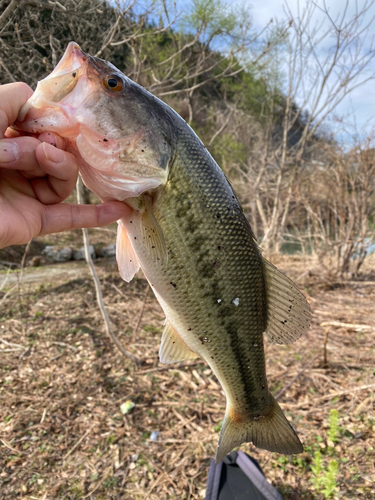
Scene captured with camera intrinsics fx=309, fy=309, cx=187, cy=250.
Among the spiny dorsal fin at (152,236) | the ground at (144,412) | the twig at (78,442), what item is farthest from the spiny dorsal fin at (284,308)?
the twig at (78,442)

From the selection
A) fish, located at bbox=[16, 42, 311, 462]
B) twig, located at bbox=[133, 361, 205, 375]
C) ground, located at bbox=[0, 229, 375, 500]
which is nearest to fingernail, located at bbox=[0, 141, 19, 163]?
fish, located at bbox=[16, 42, 311, 462]

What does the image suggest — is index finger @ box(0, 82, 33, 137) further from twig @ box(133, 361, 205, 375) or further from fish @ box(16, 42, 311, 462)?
twig @ box(133, 361, 205, 375)

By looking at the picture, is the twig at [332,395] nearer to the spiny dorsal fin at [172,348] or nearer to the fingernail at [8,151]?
the spiny dorsal fin at [172,348]

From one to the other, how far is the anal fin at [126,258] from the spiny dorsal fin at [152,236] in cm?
22

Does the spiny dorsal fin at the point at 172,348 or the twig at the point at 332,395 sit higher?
the spiny dorsal fin at the point at 172,348

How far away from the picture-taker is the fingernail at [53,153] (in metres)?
1.28

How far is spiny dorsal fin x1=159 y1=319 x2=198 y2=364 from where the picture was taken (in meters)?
1.76

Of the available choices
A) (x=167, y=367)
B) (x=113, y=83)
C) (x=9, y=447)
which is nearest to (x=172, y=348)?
(x=113, y=83)

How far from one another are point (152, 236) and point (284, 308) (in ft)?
2.69

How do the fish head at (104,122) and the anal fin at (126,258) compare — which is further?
the anal fin at (126,258)

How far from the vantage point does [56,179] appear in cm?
155

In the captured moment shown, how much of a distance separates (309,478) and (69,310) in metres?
4.68

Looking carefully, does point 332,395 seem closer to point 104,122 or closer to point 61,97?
point 104,122

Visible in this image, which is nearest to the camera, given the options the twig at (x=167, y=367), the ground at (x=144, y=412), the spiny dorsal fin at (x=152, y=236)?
the spiny dorsal fin at (x=152, y=236)
